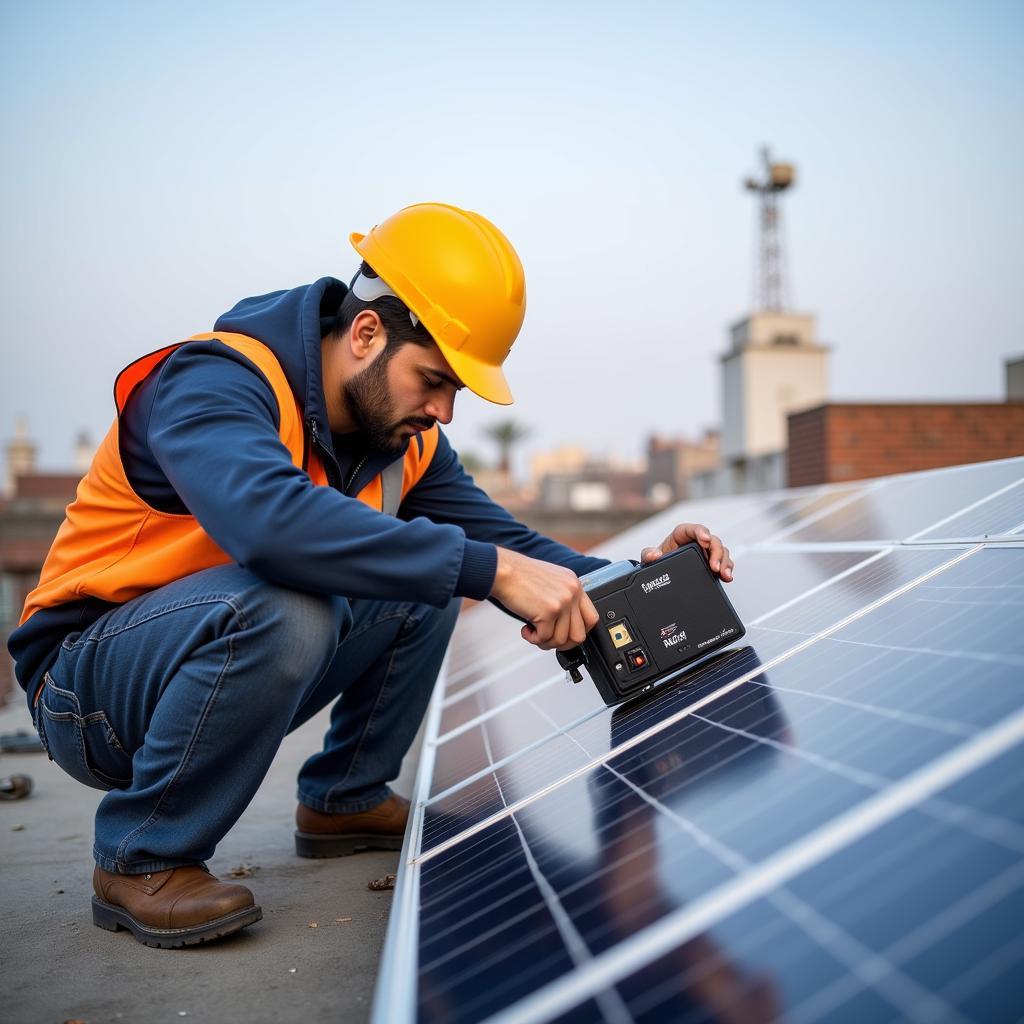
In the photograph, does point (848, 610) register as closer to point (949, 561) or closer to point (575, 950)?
point (949, 561)

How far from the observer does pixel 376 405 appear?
109 inches

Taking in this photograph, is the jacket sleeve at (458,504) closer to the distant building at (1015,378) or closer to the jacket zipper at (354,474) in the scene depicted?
the jacket zipper at (354,474)

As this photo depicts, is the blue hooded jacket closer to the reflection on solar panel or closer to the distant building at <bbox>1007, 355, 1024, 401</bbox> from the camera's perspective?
the reflection on solar panel

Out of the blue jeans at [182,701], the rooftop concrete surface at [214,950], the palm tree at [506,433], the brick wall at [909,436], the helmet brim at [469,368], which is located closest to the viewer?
the rooftop concrete surface at [214,950]

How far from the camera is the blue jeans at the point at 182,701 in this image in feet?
7.54

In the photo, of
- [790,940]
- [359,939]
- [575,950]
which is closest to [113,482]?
[359,939]

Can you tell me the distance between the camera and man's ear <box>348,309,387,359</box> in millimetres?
2756

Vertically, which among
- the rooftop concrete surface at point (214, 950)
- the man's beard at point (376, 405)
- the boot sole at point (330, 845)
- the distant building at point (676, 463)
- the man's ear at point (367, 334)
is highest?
the man's ear at point (367, 334)

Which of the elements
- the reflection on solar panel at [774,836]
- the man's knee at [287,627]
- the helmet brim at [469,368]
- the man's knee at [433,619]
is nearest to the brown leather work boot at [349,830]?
the reflection on solar panel at [774,836]

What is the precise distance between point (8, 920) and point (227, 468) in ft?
4.34

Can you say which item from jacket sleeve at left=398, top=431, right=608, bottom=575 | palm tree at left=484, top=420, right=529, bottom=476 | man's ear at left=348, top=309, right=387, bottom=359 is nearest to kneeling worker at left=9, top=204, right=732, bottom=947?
man's ear at left=348, top=309, right=387, bottom=359

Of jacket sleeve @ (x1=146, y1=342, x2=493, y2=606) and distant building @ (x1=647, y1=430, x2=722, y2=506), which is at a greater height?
jacket sleeve @ (x1=146, y1=342, x2=493, y2=606)

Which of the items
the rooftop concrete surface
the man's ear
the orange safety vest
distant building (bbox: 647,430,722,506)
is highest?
the man's ear

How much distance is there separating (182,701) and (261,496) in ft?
1.72
